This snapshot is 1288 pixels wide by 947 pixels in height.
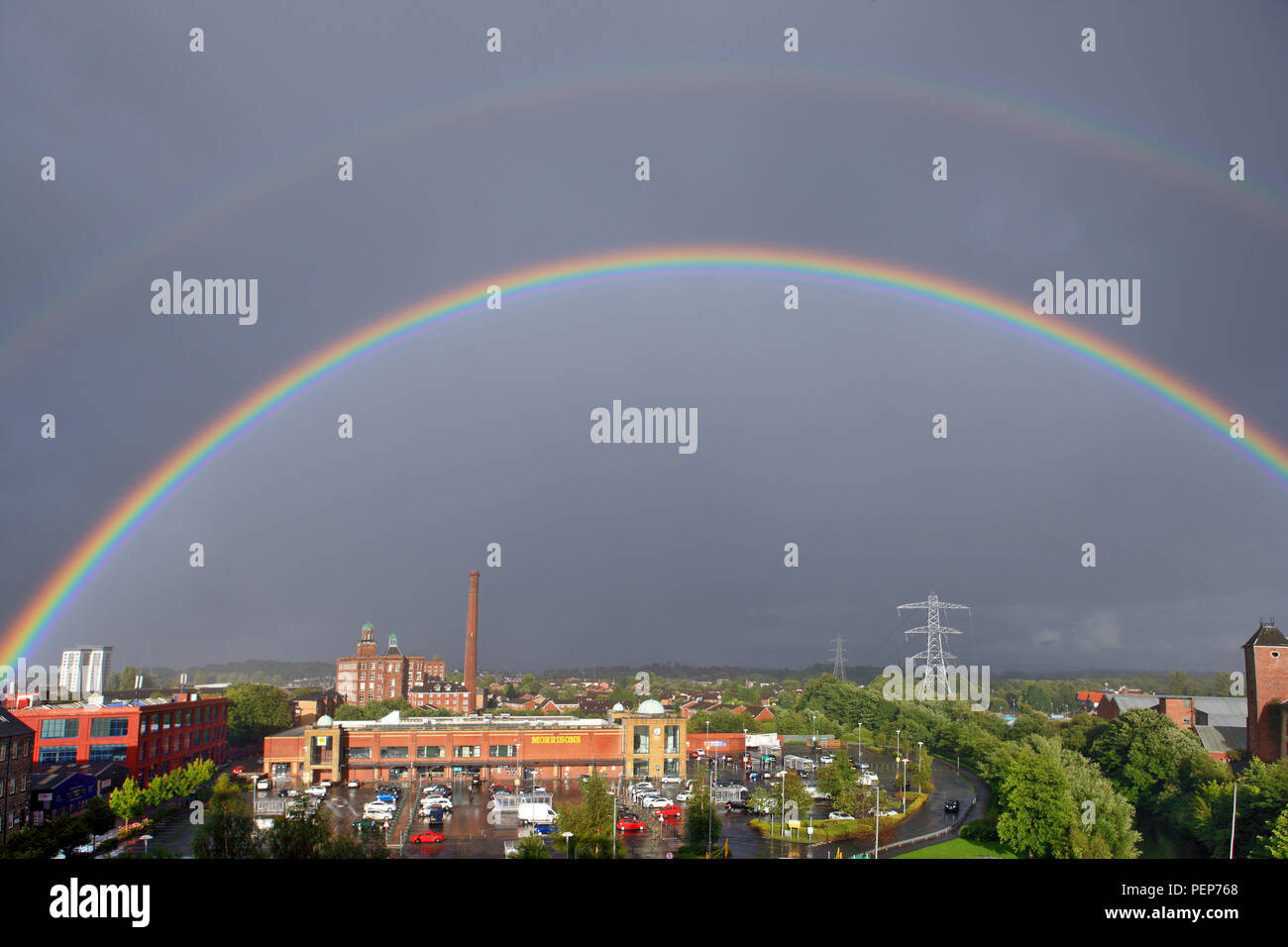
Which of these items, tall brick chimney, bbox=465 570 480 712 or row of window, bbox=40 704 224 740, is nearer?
row of window, bbox=40 704 224 740

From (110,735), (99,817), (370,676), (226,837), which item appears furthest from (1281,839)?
(370,676)

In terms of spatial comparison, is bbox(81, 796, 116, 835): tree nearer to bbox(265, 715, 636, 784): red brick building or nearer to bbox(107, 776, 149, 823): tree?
bbox(107, 776, 149, 823): tree

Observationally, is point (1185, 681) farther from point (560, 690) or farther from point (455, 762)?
point (455, 762)

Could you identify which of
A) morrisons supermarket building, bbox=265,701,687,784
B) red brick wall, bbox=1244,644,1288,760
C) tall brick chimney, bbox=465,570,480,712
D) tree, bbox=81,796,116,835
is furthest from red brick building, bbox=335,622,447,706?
red brick wall, bbox=1244,644,1288,760

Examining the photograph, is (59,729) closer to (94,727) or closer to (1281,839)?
(94,727)
